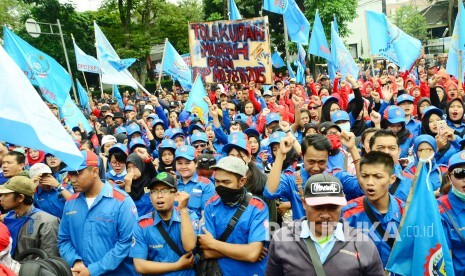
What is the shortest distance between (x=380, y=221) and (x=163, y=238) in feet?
5.31

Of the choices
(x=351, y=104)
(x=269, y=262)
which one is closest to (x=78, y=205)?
(x=269, y=262)

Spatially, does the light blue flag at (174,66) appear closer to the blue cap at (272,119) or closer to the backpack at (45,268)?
the blue cap at (272,119)

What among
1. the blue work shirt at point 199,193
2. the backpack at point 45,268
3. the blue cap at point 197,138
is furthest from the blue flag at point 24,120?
the blue cap at point 197,138

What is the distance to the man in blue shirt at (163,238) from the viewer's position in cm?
373

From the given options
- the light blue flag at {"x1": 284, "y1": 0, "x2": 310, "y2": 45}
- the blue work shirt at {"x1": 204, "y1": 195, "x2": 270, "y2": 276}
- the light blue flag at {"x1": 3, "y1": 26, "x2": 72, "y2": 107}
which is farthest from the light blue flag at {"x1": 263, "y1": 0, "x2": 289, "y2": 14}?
Answer: the blue work shirt at {"x1": 204, "y1": 195, "x2": 270, "y2": 276}

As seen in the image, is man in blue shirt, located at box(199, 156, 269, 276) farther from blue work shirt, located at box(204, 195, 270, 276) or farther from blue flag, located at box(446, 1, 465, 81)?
blue flag, located at box(446, 1, 465, 81)

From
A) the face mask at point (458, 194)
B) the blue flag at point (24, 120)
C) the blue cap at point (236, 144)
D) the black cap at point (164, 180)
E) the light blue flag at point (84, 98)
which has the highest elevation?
the blue flag at point (24, 120)

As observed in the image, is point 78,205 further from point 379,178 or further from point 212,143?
point 212,143

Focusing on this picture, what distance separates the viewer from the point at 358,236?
9.04 feet

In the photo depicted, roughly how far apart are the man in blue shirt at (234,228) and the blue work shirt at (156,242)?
235 mm

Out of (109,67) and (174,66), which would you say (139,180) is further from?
(174,66)

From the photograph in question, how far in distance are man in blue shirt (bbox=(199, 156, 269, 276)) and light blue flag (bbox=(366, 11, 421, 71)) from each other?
8726mm

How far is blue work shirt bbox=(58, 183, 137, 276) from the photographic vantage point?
4.02m

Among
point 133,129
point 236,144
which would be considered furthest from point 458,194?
point 133,129
